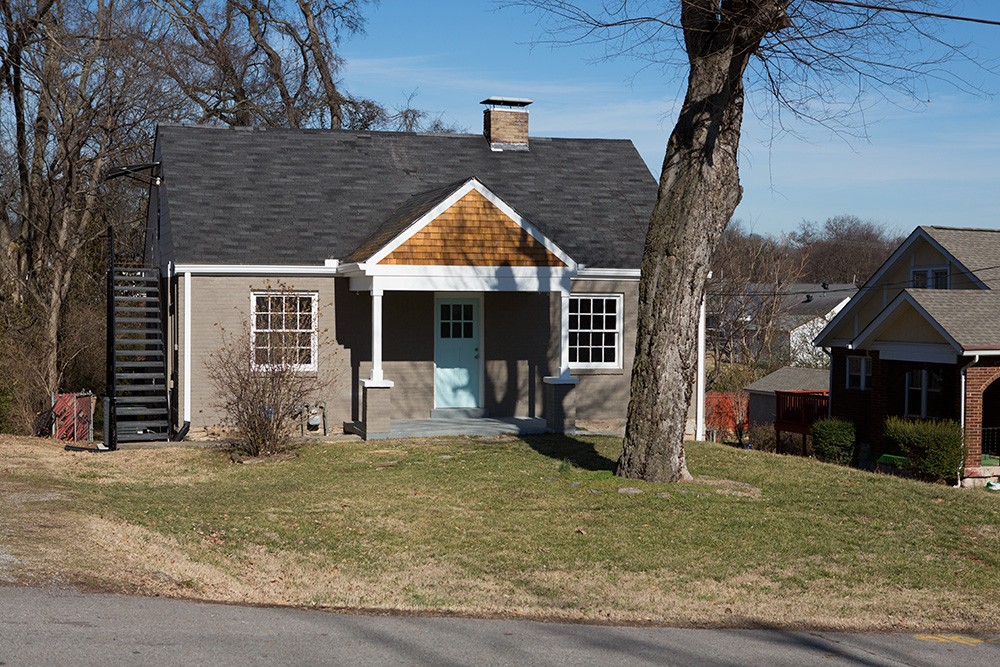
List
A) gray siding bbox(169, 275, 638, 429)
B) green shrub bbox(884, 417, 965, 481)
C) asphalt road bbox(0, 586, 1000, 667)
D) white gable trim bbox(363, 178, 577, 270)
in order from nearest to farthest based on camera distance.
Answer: asphalt road bbox(0, 586, 1000, 667), white gable trim bbox(363, 178, 577, 270), gray siding bbox(169, 275, 638, 429), green shrub bbox(884, 417, 965, 481)

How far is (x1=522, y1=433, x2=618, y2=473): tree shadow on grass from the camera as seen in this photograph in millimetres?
15312

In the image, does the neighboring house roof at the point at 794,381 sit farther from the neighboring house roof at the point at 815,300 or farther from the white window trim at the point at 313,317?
the white window trim at the point at 313,317

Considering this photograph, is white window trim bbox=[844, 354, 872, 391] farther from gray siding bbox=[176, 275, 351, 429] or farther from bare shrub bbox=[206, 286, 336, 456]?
bare shrub bbox=[206, 286, 336, 456]

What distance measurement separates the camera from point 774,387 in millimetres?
40656

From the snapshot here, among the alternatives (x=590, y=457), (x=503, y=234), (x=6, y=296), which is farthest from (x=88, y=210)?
(x=590, y=457)

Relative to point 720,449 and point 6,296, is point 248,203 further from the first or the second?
point 720,449

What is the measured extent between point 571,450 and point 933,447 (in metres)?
12.1

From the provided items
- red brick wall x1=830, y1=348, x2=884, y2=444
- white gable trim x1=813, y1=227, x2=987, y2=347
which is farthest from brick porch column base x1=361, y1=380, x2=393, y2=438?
white gable trim x1=813, y1=227, x2=987, y2=347

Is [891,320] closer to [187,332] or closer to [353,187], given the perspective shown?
[353,187]

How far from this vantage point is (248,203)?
20391mm

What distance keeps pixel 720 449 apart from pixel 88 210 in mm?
14926

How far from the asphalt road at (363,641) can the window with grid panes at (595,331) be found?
510 inches

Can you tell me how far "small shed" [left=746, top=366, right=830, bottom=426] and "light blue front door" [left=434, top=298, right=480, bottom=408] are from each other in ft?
69.2

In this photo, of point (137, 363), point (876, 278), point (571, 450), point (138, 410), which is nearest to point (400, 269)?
point (571, 450)
